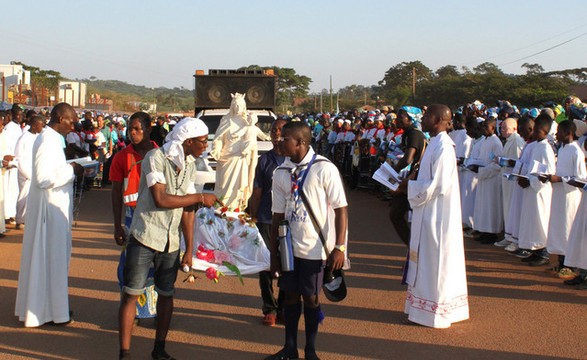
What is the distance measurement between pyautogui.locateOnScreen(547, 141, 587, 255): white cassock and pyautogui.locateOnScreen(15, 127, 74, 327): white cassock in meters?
5.93

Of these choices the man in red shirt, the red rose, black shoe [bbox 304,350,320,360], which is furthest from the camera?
the red rose

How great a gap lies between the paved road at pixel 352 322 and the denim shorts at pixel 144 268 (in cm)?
80

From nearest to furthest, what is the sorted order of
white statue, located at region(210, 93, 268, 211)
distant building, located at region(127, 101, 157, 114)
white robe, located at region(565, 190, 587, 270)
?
white robe, located at region(565, 190, 587, 270)
white statue, located at region(210, 93, 268, 211)
distant building, located at region(127, 101, 157, 114)

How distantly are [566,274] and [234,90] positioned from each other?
11.4 metres

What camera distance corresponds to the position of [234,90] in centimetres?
1830

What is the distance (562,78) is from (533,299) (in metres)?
41.7

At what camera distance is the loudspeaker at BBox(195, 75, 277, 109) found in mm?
18203

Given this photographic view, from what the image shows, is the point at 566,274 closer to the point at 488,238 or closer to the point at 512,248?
the point at 512,248

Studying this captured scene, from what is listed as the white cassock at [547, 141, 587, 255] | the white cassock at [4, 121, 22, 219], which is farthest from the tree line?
the white cassock at [547, 141, 587, 255]

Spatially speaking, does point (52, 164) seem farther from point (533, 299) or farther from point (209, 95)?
point (209, 95)

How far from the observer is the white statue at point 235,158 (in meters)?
11.2

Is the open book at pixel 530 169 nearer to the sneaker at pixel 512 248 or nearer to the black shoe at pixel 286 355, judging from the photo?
the sneaker at pixel 512 248

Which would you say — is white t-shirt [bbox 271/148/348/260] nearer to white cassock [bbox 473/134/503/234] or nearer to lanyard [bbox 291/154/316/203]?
lanyard [bbox 291/154/316/203]

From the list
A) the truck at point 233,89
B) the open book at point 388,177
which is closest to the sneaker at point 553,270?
the open book at point 388,177
